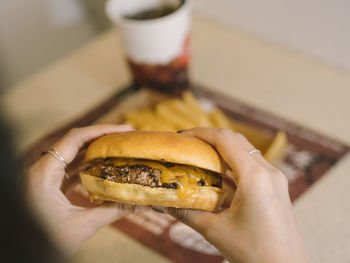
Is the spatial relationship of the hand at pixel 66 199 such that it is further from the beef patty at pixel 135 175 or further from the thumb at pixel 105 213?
the beef patty at pixel 135 175

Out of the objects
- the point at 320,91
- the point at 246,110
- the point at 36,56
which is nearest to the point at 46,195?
the point at 246,110

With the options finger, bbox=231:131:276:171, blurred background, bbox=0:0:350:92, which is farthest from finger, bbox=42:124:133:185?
blurred background, bbox=0:0:350:92

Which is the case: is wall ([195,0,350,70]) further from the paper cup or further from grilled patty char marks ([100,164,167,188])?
grilled patty char marks ([100,164,167,188])

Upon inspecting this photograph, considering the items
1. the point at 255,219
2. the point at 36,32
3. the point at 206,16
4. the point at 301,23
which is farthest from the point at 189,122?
the point at 36,32

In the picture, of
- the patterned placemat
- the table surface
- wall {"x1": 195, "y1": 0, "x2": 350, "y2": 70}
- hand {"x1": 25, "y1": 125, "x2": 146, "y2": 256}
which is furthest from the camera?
wall {"x1": 195, "y1": 0, "x2": 350, "y2": 70}

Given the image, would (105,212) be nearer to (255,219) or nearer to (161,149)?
(161,149)

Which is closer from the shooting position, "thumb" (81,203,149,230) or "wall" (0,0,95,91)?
"thumb" (81,203,149,230)

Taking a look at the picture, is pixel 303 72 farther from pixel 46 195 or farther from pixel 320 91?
pixel 46 195
